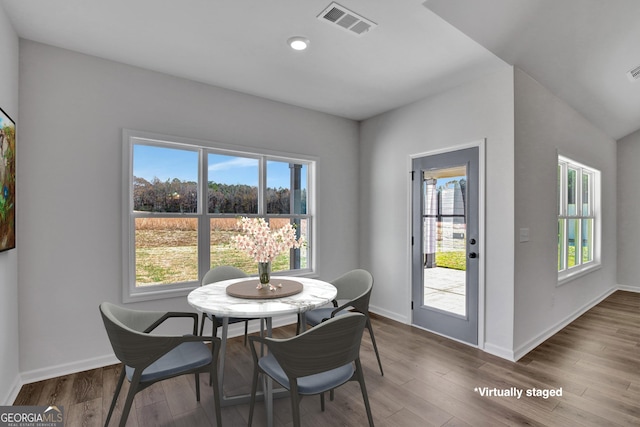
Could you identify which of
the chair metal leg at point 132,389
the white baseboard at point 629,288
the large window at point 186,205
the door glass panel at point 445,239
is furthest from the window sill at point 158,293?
the white baseboard at point 629,288

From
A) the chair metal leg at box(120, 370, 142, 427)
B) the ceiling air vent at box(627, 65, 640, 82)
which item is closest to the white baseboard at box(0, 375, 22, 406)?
the chair metal leg at box(120, 370, 142, 427)

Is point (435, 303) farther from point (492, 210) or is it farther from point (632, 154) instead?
point (632, 154)

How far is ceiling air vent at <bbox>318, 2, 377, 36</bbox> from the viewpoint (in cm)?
214

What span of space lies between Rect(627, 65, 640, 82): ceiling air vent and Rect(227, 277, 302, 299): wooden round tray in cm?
431

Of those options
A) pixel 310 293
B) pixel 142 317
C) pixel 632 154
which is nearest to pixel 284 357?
pixel 310 293

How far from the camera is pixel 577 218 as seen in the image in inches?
182

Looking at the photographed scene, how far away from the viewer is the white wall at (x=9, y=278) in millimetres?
2070

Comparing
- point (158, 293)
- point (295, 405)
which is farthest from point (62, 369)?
point (295, 405)

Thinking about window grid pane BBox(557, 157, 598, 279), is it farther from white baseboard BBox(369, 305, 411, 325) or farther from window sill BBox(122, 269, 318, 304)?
window sill BBox(122, 269, 318, 304)

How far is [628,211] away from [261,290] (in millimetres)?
6964

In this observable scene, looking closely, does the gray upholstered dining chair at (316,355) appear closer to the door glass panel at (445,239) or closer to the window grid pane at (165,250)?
the window grid pane at (165,250)

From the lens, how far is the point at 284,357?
1.51 m

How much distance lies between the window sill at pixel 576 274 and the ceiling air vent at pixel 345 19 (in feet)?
11.7

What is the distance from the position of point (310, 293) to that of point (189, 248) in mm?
1663
